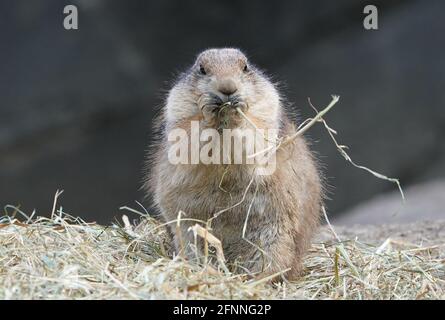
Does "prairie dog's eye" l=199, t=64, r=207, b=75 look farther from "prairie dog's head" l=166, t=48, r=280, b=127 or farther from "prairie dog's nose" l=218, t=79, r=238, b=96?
"prairie dog's nose" l=218, t=79, r=238, b=96

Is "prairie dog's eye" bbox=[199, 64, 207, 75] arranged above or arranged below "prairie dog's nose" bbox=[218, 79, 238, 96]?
above

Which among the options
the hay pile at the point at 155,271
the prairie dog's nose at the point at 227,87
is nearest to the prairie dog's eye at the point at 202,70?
the prairie dog's nose at the point at 227,87

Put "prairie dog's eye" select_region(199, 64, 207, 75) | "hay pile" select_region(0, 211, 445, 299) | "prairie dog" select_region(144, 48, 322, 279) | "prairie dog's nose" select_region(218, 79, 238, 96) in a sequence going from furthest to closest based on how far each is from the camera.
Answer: "prairie dog's eye" select_region(199, 64, 207, 75)
"prairie dog" select_region(144, 48, 322, 279)
"prairie dog's nose" select_region(218, 79, 238, 96)
"hay pile" select_region(0, 211, 445, 299)

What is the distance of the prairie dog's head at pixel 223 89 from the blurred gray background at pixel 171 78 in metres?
5.01

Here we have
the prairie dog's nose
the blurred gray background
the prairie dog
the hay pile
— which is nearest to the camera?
the hay pile

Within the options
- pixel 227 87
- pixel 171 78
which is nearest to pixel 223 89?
pixel 227 87

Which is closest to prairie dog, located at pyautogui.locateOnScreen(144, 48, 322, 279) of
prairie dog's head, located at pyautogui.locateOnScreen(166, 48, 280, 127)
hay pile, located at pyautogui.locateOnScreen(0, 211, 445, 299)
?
prairie dog's head, located at pyautogui.locateOnScreen(166, 48, 280, 127)

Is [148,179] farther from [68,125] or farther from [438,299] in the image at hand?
[68,125]

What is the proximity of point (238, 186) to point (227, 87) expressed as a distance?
2.27 ft

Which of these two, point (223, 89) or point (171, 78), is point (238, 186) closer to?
point (223, 89)

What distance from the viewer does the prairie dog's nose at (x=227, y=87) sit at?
5641mm

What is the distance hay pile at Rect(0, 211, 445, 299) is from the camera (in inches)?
186

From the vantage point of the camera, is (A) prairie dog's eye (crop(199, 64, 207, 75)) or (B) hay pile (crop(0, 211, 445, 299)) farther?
(A) prairie dog's eye (crop(199, 64, 207, 75))

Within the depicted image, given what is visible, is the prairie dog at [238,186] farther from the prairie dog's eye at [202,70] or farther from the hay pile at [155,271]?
the hay pile at [155,271]
